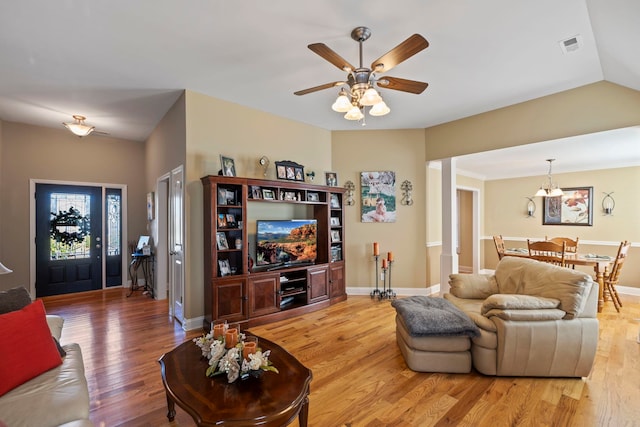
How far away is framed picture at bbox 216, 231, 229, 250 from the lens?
3569mm

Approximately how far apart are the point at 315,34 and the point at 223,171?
194 cm

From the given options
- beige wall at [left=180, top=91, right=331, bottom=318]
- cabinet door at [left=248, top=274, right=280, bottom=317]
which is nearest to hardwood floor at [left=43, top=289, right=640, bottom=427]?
cabinet door at [left=248, top=274, right=280, bottom=317]

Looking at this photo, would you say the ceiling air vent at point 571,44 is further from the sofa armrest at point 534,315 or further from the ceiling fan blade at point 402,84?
the sofa armrest at point 534,315

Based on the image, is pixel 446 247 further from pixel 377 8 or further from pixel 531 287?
pixel 377 8

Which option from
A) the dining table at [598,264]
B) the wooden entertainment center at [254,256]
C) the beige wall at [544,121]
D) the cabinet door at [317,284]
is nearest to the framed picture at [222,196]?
the wooden entertainment center at [254,256]

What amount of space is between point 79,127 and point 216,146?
224cm

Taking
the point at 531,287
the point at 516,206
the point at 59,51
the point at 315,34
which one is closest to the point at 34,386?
the point at 59,51

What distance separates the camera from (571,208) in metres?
6.14

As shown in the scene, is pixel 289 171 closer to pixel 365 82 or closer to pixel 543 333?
pixel 365 82

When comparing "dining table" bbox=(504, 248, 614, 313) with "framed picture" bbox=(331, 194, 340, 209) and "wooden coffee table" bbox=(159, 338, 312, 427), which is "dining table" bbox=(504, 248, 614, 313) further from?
"wooden coffee table" bbox=(159, 338, 312, 427)

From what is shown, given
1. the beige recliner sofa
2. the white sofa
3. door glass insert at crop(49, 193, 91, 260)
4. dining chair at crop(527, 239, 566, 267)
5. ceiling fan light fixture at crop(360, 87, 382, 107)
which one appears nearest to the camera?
the white sofa

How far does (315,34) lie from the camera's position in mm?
2443

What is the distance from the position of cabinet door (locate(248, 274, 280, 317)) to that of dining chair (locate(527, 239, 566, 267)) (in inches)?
166

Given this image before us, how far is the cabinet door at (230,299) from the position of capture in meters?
3.43
